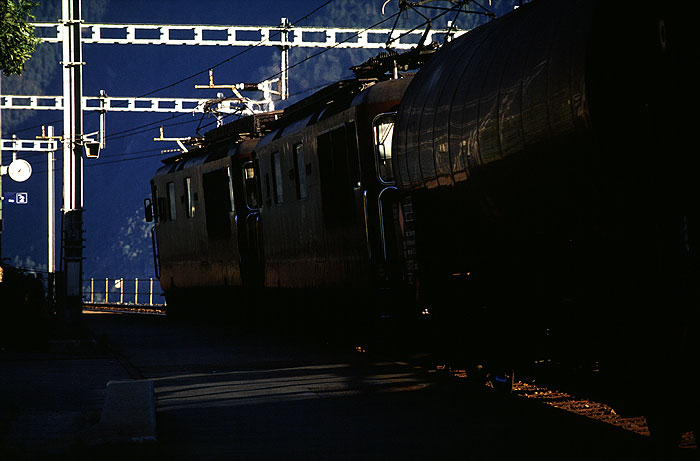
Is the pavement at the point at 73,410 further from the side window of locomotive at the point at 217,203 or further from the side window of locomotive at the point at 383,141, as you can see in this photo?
the side window of locomotive at the point at 217,203

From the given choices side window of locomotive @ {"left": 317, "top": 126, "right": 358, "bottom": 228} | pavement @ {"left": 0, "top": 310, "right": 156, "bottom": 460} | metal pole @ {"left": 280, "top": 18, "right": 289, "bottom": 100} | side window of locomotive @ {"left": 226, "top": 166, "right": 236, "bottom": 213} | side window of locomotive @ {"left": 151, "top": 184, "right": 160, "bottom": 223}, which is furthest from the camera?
metal pole @ {"left": 280, "top": 18, "right": 289, "bottom": 100}

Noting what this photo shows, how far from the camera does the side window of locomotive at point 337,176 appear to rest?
16.0 metres

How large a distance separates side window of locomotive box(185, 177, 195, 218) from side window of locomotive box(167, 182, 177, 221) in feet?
4.35

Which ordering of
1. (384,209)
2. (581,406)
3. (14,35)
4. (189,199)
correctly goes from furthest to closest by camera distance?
1. (189,199)
2. (14,35)
3. (384,209)
4. (581,406)

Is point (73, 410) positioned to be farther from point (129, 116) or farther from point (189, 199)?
point (129, 116)

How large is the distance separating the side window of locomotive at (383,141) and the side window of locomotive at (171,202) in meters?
13.3

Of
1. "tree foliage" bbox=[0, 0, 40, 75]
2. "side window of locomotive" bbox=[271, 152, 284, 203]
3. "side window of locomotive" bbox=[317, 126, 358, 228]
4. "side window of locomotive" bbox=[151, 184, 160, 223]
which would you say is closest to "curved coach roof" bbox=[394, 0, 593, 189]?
"side window of locomotive" bbox=[317, 126, 358, 228]

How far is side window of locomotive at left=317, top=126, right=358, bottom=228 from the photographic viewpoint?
52.6 ft

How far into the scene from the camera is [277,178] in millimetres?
20125

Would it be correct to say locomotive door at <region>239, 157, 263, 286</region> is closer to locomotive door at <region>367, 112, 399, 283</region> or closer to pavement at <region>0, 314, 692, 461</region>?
pavement at <region>0, 314, 692, 461</region>

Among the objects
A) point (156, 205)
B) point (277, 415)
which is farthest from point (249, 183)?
point (277, 415)

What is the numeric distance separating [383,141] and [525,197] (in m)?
6.24

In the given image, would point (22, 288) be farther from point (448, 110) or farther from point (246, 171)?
point (448, 110)

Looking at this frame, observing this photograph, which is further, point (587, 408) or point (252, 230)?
point (252, 230)
